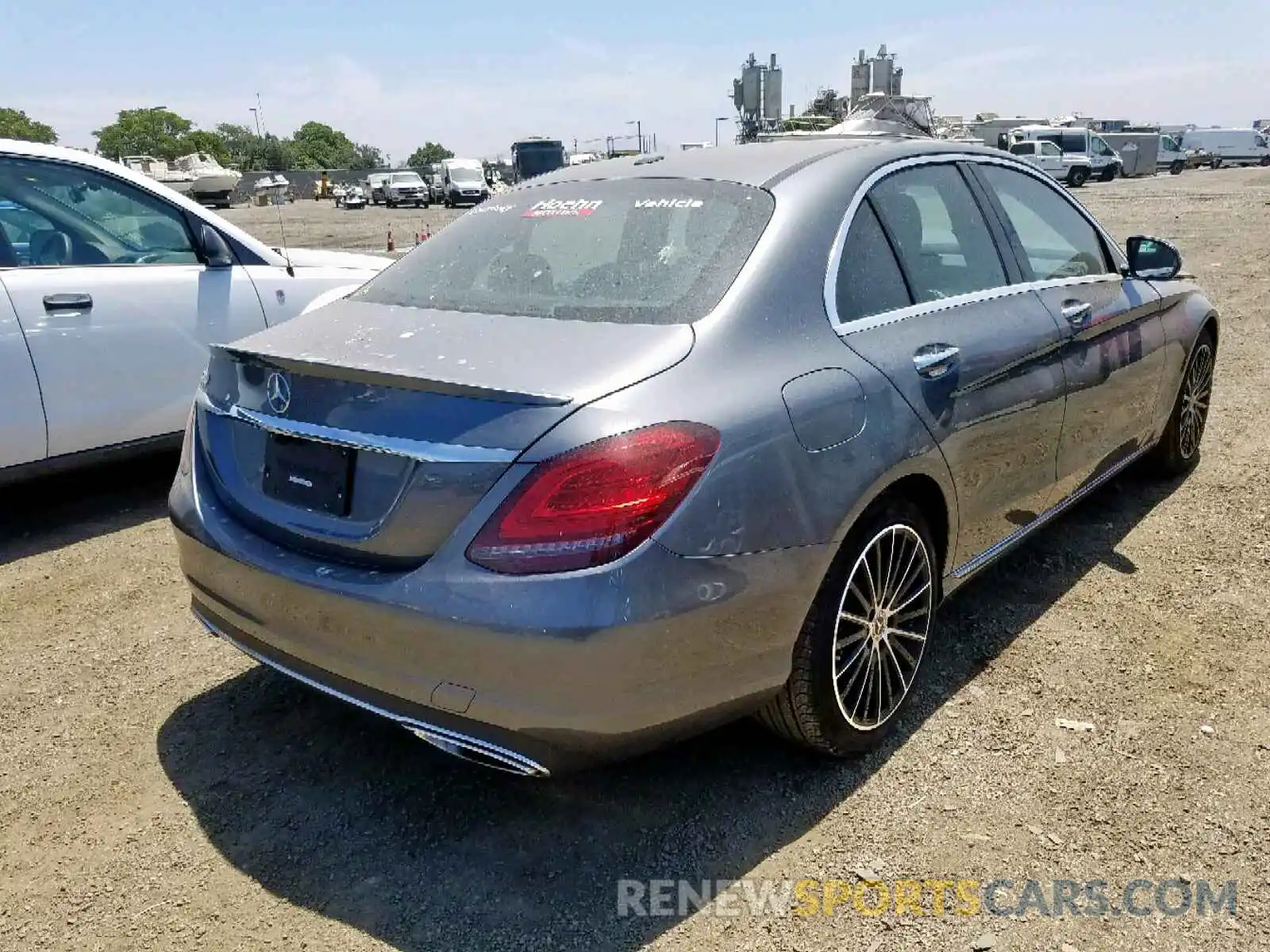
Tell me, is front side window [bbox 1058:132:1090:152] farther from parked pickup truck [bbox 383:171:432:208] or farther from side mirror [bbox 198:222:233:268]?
side mirror [bbox 198:222:233:268]

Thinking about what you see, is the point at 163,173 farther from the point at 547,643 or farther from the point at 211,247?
the point at 547,643

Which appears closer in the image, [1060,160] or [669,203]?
[669,203]

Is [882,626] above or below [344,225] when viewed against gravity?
above

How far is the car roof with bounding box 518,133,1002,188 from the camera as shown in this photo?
9.50ft

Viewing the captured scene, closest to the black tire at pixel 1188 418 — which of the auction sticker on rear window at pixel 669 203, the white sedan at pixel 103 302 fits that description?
the auction sticker on rear window at pixel 669 203

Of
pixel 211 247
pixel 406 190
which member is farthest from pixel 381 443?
pixel 406 190

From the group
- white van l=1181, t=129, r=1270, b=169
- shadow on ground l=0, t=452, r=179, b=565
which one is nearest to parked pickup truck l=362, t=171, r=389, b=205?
white van l=1181, t=129, r=1270, b=169

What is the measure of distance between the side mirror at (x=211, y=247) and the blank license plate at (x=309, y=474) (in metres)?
2.91

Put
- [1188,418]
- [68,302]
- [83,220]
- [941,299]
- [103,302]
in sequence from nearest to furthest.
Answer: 1. [941,299]
2. [68,302]
3. [103,302]
4. [83,220]
5. [1188,418]

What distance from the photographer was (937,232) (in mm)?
3221

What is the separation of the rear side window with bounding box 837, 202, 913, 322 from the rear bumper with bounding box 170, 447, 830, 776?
73 centimetres

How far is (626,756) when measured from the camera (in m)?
2.21

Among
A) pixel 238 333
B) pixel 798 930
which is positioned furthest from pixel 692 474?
pixel 238 333

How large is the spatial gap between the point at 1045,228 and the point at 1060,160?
37495mm
